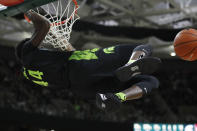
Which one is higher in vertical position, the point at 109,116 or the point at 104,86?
the point at 104,86

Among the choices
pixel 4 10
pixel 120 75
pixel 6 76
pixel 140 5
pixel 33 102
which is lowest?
pixel 33 102

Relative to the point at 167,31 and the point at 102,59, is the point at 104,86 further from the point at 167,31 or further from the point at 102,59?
the point at 167,31

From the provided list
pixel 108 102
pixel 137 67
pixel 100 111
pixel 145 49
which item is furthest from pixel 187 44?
pixel 100 111

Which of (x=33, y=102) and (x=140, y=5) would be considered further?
(x=33, y=102)

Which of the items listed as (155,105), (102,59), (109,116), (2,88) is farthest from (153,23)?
(102,59)

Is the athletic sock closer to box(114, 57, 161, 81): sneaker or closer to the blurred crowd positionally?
box(114, 57, 161, 81): sneaker

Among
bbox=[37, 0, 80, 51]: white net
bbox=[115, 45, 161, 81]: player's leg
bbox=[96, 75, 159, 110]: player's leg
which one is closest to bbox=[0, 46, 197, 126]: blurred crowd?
bbox=[37, 0, 80, 51]: white net

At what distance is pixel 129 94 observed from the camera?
2180 millimetres

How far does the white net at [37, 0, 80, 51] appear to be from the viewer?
8.91ft

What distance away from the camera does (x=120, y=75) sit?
6.80 ft

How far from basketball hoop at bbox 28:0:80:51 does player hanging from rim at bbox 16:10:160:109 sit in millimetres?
211

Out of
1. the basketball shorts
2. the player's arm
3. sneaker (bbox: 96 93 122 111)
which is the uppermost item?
the player's arm

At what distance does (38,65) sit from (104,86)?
581mm

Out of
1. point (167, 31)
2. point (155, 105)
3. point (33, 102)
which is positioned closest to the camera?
point (167, 31)
